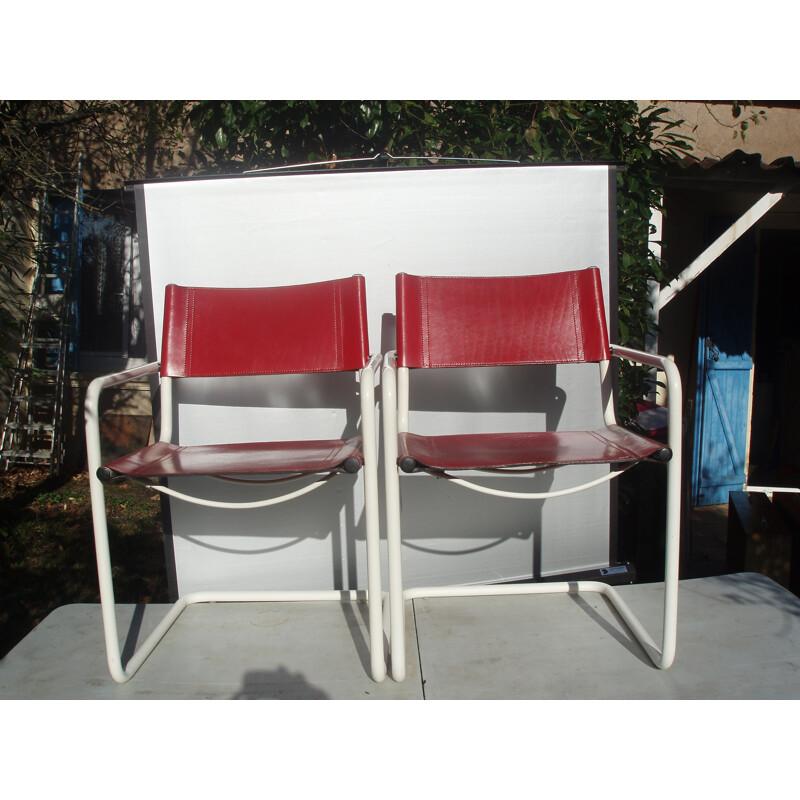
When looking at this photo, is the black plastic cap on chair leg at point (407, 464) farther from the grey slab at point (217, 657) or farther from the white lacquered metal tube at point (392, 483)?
the grey slab at point (217, 657)

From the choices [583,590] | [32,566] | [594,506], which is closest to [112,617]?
[583,590]

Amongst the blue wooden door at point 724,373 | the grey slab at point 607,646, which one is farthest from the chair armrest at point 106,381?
the blue wooden door at point 724,373

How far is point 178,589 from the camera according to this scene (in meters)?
1.97

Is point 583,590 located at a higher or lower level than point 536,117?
lower

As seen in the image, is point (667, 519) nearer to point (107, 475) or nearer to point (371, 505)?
point (371, 505)

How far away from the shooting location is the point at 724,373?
444 centimetres

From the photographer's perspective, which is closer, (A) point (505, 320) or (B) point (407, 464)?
(B) point (407, 464)

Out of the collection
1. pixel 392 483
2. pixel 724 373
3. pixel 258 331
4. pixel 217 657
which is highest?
pixel 258 331

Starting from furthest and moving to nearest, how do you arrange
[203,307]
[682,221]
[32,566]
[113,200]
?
[113,200] → [682,221] → [32,566] → [203,307]

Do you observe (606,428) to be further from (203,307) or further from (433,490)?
(203,307)

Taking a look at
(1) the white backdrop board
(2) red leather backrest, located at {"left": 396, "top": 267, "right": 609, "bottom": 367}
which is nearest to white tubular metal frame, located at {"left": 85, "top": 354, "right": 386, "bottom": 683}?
(2) red leather backrest, located at {"left": 396, "top": 267, "right": 609, "bottom": 367}

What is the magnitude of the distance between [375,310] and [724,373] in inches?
138

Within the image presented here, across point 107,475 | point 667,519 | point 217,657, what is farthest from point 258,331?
point 667,519
